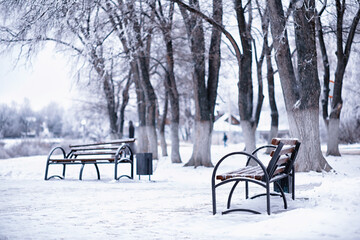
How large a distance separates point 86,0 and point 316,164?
7.05 m

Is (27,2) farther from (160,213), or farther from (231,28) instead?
(231,28)

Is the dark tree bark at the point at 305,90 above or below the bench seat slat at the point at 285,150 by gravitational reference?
above

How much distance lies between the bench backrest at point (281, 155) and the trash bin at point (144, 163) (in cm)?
463

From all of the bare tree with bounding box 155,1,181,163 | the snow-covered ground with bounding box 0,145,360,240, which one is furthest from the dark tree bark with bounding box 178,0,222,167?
the snow-covered ground with bounding box 0,145,360,240

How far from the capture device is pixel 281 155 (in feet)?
18.7

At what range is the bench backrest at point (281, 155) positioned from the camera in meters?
5.21

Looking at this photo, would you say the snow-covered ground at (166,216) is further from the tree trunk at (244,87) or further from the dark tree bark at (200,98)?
the dark tree bark at (200,98)

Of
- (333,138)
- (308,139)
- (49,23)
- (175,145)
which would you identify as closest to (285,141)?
(308,139)

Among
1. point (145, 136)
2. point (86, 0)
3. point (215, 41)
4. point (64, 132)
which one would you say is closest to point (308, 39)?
point (215, 41)

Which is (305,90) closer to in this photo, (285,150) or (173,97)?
(285,150)

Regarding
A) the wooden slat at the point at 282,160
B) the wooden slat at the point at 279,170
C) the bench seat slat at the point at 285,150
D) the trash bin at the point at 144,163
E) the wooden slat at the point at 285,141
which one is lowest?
the trash bin at the point at 144,163

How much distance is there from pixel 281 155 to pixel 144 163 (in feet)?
17.6

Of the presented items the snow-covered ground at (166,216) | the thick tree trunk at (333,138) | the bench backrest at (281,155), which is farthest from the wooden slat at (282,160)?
the thick tree trunk at (333,138)

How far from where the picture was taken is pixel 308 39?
437 inches
